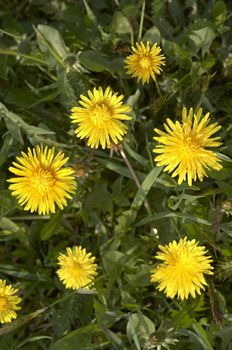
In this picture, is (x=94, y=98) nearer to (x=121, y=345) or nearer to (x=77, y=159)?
(x=77, y=159)

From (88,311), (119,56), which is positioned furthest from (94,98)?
(88,311)

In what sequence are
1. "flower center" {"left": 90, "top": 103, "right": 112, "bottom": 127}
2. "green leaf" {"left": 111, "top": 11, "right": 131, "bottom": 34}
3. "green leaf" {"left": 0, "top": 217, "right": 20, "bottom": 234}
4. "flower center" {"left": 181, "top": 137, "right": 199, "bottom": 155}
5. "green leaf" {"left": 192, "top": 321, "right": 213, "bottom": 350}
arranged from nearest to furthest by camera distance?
"flower center" {"left": 181, "top": 137, "right": 199, "bottom": 155}, "flower center" {"left": 90, "top": 103, "right": 112, "bottom": 127}, "green leaf" {"left": 192, "top": 321, "right": 213, "bottom": 350}, "green leaf" {"left": 111, "top": 11, "right": 131, "bottom": 34}, "green leaf" {"left": 0, "top": 217, "right": 20, "bottom": 234}

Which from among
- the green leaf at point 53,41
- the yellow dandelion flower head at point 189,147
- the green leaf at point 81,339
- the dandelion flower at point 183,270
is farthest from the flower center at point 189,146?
the green leaf at point 81,339

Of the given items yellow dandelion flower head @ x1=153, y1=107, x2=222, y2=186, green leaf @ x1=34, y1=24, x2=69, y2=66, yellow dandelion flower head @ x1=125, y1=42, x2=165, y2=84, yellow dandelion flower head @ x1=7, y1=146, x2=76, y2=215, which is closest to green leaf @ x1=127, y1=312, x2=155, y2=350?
yellow dandelion flower head @ x1=7, y1=146, x2=76, y2=215

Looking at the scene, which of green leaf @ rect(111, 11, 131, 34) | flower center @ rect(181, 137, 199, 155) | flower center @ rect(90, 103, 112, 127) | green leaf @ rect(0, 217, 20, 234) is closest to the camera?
flower center @ rect(181, 137, 199, 155)

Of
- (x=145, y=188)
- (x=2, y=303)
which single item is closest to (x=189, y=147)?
(x=145, y=188)

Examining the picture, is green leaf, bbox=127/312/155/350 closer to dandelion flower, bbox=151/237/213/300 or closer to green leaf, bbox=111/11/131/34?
dandelion flower, bbox=151/237/213/300
